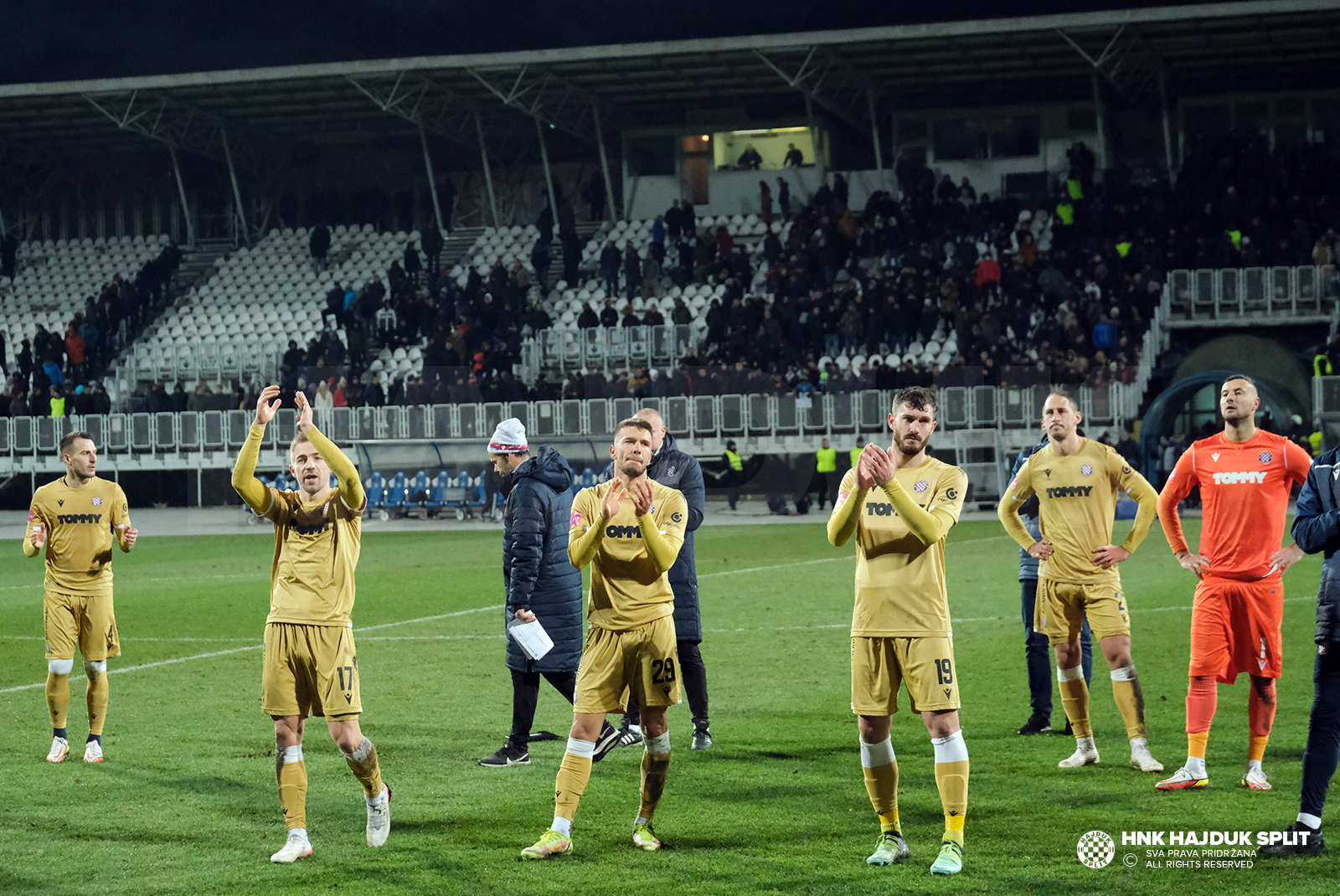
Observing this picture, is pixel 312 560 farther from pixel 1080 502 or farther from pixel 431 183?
pixel 431 183

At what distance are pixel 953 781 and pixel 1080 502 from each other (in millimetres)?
2743

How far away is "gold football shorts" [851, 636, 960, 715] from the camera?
650 centimetres

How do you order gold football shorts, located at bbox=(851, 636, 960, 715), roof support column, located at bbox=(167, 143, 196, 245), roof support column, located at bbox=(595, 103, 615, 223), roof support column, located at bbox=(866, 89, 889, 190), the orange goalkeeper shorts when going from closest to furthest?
gold football shorts, located at bbox=(851, 636, 960, 715) < the orange goalkeeper shorts < roof support column, located at bbox=(866, 89, 889, 190) < roof support column, located at bbox=(595, 103, 615, 223) < roof support column, located at bbox=(167, 143, 196, 245)

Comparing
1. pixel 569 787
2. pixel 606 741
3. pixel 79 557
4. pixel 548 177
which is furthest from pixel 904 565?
pixel 548 177

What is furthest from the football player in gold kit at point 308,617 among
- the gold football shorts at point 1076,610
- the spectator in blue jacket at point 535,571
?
the gold football shorts at point 1076,610

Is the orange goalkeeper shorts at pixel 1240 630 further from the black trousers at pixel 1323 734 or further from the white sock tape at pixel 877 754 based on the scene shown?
the white sock tape at pixel 877 754

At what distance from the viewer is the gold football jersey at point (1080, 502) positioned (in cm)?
867

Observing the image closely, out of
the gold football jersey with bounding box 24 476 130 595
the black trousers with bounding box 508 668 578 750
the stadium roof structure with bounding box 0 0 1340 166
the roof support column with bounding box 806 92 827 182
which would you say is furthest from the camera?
the roof support column with bounding box 806 92 827 182

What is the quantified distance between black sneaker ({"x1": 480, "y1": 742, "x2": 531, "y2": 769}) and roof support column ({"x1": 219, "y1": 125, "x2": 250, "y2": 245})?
42.8 meters

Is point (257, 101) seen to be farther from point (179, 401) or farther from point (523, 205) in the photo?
point (179, 401)

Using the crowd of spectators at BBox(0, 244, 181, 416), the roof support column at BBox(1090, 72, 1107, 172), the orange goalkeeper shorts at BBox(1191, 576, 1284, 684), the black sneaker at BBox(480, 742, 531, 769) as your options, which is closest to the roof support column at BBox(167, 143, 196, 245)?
the crowd of spectators at BBox(0, 244, 181, 416)

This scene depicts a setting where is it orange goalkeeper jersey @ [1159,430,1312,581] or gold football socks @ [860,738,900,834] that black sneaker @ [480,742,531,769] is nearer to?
gold football socks @ [860,738,900,834]

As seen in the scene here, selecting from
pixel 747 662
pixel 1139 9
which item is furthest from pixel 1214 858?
pixel 1139 9

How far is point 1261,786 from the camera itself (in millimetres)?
7742
